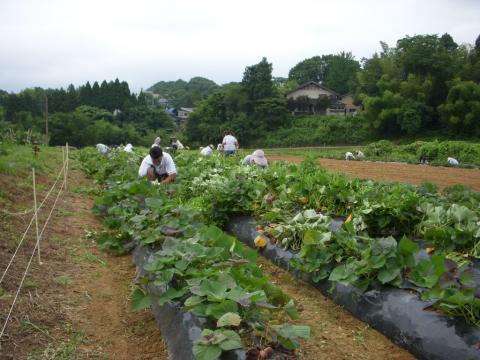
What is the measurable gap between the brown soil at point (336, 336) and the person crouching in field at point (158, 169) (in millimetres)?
3760

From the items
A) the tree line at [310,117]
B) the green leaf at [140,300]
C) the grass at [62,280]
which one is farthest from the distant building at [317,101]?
the green leaf at [140,300]

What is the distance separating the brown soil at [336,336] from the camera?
289 centimetres

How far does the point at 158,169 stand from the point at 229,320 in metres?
5.37

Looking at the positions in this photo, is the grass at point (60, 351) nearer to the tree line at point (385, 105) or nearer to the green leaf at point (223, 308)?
the green leaf at point (223, 308)

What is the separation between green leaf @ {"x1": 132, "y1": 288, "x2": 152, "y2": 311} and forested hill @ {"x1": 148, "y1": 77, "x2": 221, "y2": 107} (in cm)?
7253

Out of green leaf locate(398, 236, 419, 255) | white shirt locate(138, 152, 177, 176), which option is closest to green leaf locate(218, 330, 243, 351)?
green leaf locate(398, 236, 419, 255)

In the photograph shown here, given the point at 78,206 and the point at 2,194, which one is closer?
the point at 2,194

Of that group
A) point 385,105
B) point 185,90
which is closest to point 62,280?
point 385,105

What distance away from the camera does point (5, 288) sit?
10.9 feet

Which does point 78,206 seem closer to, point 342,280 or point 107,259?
point 107,259

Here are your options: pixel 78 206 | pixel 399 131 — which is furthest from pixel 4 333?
pixel 399 131

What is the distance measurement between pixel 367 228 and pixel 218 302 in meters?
2.55

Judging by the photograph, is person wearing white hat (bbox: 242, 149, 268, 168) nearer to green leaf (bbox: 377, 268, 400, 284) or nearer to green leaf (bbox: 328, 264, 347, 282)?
green leaf (bbox: 328, 264, 347, 282)

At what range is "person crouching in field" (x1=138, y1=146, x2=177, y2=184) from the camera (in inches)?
281
